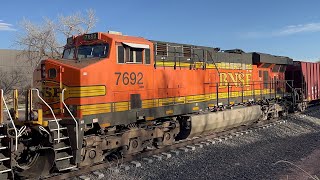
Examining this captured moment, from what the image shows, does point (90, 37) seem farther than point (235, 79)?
No

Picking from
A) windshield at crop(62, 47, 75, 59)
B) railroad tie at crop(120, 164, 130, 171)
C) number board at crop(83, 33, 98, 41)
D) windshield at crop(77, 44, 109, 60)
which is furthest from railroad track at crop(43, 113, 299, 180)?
number board at crop(83, 33, 98, 41)

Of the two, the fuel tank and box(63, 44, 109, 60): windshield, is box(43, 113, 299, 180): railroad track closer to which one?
the fuel tank

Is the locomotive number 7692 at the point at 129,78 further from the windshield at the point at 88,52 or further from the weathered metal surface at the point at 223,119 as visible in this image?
the weathered metal surface at the point at 223,119

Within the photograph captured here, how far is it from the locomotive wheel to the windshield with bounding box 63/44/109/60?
278cm

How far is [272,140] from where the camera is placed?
1195cm

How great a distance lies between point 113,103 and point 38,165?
2396mm

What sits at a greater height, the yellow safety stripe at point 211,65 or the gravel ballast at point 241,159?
the yellow safety stripe at point 211,65

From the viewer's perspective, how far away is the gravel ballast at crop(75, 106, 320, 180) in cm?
770

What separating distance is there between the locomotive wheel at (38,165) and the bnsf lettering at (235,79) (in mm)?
8238

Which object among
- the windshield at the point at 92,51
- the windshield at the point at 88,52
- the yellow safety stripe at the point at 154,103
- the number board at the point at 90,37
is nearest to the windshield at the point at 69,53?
the windshield at the point at 88,52

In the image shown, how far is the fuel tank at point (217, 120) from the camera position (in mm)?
11477

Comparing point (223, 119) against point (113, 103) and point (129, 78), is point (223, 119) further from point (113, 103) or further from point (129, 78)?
point (113, 103)

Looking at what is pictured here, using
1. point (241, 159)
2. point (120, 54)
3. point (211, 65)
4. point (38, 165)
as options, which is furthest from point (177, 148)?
point (38, 165)

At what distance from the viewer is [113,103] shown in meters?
8.69
